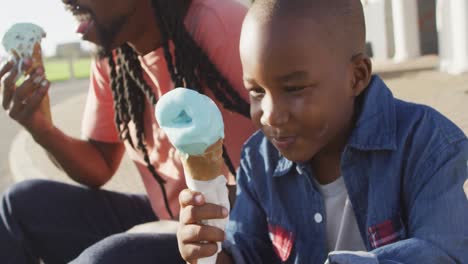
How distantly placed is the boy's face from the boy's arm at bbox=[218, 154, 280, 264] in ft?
1.15

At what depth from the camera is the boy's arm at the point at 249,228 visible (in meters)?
2.07

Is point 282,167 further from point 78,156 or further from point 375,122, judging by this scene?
point 78,156

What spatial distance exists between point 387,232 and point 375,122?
0.30m

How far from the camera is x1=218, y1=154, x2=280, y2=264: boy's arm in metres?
2.07

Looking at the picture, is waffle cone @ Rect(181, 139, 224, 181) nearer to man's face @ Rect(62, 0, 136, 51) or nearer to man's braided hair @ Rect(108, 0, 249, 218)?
man's braided hair @ Rect(108, 0, 249, 218)

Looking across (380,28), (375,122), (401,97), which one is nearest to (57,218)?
(375,122)

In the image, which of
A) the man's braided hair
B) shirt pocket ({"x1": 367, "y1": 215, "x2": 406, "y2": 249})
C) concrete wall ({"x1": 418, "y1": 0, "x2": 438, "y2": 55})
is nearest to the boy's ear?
shirt pocket ({"x1": 367, "y1": 215, "x2": 406, "y2": 249})

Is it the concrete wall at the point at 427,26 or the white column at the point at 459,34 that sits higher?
the white column at the point at 459,34

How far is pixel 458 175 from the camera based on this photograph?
1.72m

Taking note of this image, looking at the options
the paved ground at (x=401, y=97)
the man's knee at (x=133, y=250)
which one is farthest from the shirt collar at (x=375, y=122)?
the paved ground at (x=401, y=97)

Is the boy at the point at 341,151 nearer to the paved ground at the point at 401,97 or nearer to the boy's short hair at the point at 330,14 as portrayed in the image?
the boy's short hair at the point at 330,14

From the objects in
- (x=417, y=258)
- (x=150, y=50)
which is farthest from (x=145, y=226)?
(x=417, y=258)

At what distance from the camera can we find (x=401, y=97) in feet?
27.3

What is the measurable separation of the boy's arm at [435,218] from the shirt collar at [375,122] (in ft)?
0.45
